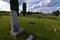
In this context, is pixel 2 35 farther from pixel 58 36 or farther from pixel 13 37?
pixel 58 36

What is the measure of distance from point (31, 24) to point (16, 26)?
18.7 feet

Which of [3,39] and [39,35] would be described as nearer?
[3,39]

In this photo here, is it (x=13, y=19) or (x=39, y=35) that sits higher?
(x=13, y=19)

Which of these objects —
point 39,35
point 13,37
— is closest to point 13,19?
point 13,37

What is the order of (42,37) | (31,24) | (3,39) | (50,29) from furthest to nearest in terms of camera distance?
(31,24), (50,29), (42,37), (3,39)

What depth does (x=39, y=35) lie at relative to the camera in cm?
1712

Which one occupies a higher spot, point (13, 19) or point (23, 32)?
point (13, 19)

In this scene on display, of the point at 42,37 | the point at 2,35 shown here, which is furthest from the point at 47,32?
the point at 2,35

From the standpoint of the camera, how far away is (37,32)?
1811cm

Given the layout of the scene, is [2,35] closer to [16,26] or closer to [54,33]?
[16,26]

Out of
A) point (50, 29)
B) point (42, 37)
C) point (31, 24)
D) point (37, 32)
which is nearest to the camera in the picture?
point (42, 37)

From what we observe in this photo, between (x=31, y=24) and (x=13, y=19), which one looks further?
(x=31, y=24)

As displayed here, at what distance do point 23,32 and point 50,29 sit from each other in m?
4.61

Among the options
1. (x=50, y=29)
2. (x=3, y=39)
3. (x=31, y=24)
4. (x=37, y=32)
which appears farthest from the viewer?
(x=31, y=24)
